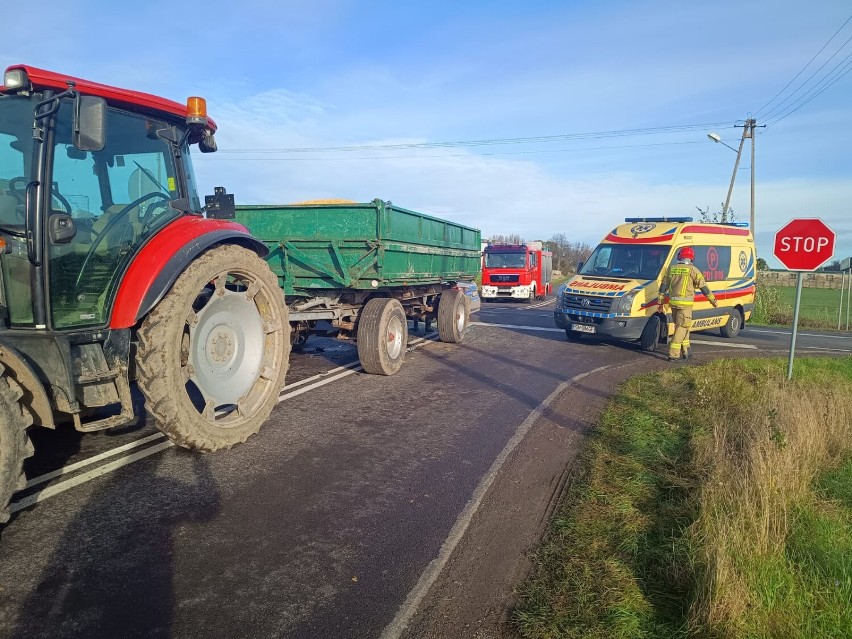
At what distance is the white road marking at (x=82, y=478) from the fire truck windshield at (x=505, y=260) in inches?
811

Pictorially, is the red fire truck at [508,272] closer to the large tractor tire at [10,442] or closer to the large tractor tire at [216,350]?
the large tractor tire at [216,350]

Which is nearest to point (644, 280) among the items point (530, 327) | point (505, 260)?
point (530, 327)

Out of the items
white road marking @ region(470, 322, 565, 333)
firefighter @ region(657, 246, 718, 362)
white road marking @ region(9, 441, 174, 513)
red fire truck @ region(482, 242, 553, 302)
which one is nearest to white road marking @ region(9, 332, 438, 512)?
white road marking @ region(9, 441, 174, 513)

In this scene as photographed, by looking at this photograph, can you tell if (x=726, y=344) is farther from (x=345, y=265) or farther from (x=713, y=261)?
(x=345, y=265)

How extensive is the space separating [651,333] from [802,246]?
3778mm

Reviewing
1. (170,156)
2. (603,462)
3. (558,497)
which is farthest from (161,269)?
(603,462)

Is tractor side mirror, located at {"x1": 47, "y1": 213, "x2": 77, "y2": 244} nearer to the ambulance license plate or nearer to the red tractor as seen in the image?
the red tractor

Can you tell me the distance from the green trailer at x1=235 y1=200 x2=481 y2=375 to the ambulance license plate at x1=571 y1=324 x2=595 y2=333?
4.38 metres

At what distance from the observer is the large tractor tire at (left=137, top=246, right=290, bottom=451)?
13.4 feet

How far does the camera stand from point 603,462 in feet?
16.6

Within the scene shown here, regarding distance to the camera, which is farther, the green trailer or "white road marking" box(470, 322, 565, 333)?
"white road marking" box(470, 322, 565, 333)

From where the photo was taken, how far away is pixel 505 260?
80.6 feet

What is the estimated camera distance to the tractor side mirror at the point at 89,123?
346 centimetres

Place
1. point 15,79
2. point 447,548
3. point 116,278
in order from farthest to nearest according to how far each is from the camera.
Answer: point 116,278
point 447,548
point 15,79
